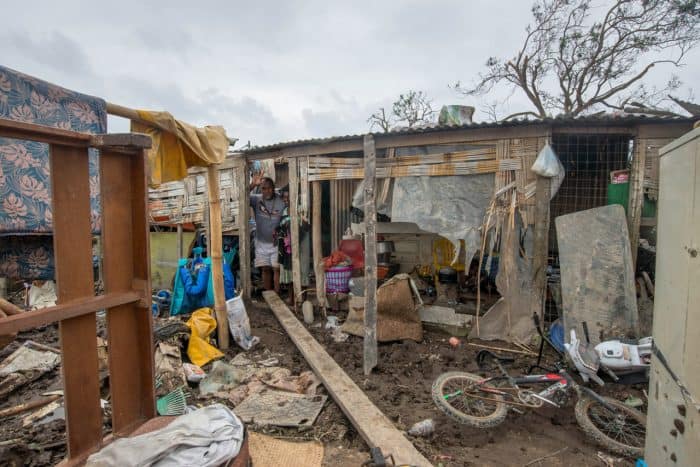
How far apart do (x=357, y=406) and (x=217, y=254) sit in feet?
9.53

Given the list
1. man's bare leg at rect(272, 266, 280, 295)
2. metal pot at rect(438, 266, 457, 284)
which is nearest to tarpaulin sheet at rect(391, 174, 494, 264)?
metal pot at rect(438, 266, 457, 284)

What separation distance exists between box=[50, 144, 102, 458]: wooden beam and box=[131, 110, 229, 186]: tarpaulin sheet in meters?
1.89

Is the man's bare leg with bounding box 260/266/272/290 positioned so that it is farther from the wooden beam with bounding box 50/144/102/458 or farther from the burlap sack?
the wooden beam with bounding box 50/144/102/458

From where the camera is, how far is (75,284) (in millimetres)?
1809

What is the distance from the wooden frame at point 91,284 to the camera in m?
1.74

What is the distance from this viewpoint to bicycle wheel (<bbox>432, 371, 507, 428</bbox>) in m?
3.39

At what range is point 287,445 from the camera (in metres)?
3.35

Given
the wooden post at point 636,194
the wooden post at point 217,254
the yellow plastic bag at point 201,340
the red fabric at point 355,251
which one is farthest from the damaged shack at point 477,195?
the yellow plastic bag at point 201,340

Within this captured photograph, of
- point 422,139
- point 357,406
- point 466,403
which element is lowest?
point 357,406

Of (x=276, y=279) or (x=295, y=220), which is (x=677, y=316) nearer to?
(x=295, y=220)

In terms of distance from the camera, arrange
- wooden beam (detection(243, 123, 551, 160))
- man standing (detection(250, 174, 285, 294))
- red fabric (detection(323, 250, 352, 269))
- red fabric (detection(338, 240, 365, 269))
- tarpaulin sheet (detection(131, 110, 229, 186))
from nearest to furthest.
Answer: tarpaulin sheet (detection(131, 110, 229, 186)) → wooden beam (detection(243, 123, 551, 160)) → red fabric (detection(323, 250, 352, 269)) → red fabric (detection(338, 240, 365, 269)) → man standing (detection(250, 174, 285, 294))

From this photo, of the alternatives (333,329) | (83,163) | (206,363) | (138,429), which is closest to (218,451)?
(138,429)

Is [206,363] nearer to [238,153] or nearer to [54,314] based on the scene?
[54,314]

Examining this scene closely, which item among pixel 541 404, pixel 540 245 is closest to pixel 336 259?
pixel 540 245
